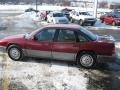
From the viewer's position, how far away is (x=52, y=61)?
11172mm

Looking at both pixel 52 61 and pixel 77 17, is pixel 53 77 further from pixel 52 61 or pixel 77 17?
pixel 77 17

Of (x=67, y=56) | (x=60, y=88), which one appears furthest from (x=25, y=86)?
(x=67, y=56)

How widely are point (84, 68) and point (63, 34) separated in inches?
57.4

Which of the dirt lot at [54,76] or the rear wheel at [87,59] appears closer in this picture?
the dirt lot at [54,76]

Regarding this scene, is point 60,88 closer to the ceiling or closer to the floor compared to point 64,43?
closer to the floor

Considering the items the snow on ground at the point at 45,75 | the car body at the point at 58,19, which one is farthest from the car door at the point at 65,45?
the car body at the point at 58,19

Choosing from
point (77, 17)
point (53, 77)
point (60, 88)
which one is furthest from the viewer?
→ point (77, 17)

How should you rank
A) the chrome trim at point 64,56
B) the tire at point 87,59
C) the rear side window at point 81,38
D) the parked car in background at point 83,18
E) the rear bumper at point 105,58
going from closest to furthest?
the rear bumper at point 105,58
the tire at point 87,59
the rear side window at point 81,38
the chrome trim at point 64,56
the parked car in background at point 83,18

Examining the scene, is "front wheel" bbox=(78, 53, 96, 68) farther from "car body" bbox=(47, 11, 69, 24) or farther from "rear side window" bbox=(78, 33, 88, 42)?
"car body" bbox=(47, 11, 69, 24)

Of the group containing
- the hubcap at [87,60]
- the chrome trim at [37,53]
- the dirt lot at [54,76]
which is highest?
the chrome trim at [37,53]

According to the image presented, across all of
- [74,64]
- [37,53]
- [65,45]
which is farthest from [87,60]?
[37,53]

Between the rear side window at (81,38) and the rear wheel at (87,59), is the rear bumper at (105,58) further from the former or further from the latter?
the rear side window at (81,38)

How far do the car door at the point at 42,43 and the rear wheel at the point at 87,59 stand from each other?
4.03ft

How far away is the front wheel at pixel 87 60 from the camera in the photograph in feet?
33.3
